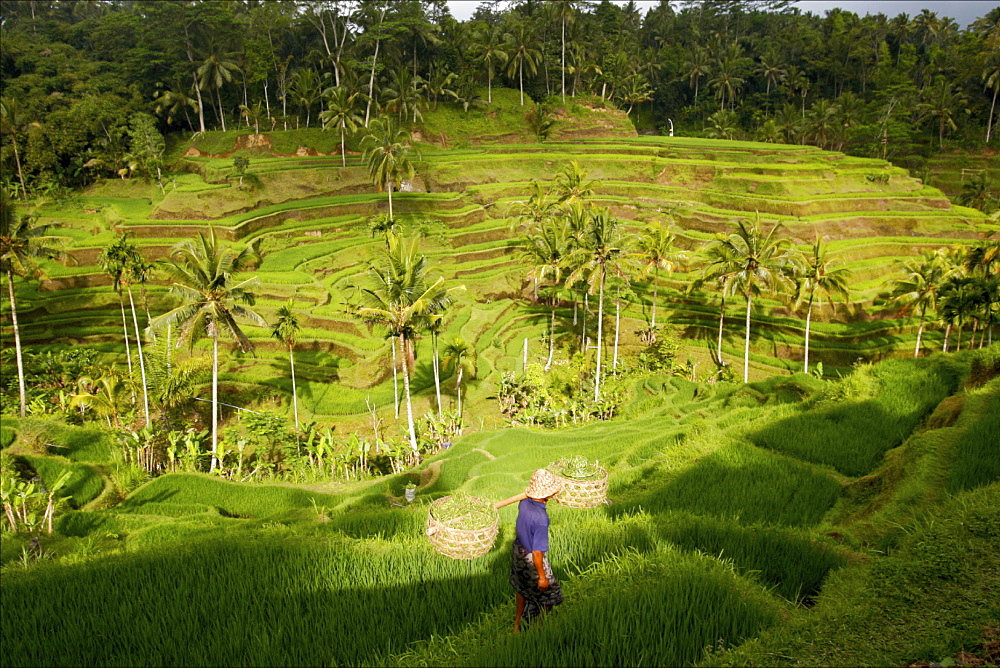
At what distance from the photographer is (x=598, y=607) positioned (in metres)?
3.82

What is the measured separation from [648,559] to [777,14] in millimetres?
97947


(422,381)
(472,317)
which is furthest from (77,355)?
(472,317)

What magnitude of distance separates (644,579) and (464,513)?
1453 millimetres

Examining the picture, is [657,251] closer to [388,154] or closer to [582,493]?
[388,154]

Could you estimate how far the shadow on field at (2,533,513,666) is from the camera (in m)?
4.29

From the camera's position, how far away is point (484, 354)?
24219 mm

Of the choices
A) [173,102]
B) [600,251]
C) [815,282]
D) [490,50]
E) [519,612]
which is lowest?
[815,282]

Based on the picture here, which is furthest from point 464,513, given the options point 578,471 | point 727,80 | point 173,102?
point 727,80

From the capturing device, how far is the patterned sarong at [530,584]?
4.01 meters

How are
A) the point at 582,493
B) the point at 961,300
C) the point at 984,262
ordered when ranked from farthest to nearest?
1. the point at 984,262
2. the point at 961,300
3. the point at 582,493

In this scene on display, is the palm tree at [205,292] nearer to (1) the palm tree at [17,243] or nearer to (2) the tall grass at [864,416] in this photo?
A: (1) the palm tree at [17,243]

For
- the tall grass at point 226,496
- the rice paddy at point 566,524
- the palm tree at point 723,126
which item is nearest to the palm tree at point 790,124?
the palm tree at point 723,126

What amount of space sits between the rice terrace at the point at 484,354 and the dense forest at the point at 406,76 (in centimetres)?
44

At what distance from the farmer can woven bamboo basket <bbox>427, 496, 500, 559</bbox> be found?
224mm
